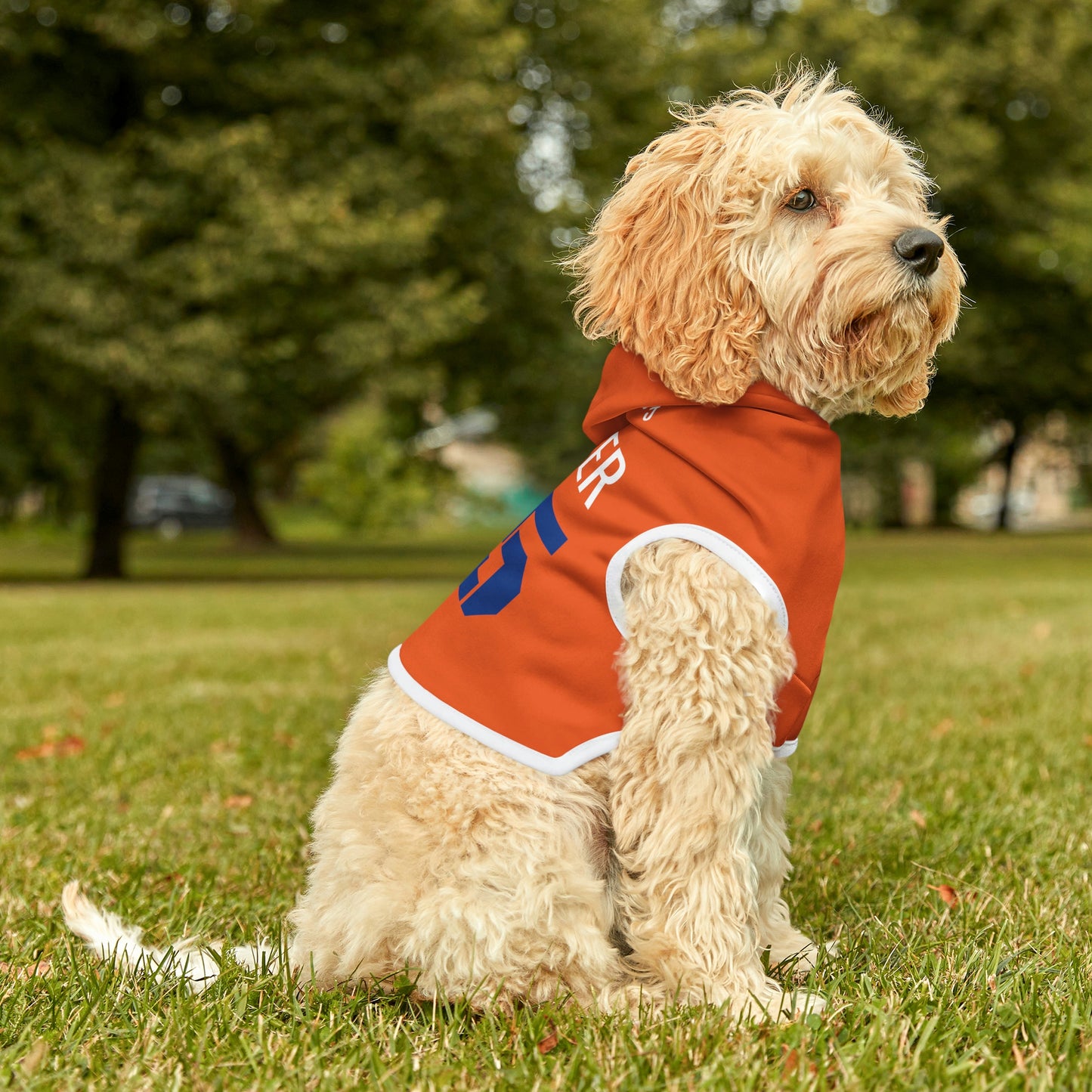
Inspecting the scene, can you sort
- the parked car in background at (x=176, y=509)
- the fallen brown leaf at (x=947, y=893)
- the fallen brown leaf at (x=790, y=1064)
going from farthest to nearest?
1. the parked car in background at (x=176, y=509)
2. the fallen brown leaf at (x=947, y=893)
3. the fallen brown leaf at (x=790, y=1064)

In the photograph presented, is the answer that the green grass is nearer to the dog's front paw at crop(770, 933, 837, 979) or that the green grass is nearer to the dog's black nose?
the dog's front paw at crop(770, 933, 837, 979)

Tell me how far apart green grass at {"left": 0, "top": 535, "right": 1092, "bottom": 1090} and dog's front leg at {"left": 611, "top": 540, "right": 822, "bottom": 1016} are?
0.52 ft

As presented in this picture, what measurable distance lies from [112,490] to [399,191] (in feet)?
25.0

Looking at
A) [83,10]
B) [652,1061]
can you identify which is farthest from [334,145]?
[652,1061]

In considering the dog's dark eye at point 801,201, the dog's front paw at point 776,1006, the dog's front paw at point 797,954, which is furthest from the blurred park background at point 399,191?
the dog's front paw at point 776,1006

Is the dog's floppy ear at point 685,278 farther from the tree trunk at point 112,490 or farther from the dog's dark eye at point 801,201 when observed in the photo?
the tree trunk at point 112,490

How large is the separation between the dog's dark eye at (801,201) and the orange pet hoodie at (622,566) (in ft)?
1.47

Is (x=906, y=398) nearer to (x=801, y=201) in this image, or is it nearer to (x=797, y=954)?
(x=801, y=201)

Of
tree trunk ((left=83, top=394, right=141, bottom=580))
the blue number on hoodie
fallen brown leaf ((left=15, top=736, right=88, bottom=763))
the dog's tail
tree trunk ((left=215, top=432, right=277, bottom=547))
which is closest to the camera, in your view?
the blue number on hoodie

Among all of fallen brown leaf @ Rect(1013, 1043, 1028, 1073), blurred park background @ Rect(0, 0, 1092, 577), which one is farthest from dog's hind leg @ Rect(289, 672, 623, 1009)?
blurred park background @ Rect(0, 0, 1092, 577)

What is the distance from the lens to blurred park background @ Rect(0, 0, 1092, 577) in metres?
15.4

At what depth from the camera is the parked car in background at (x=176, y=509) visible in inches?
1848

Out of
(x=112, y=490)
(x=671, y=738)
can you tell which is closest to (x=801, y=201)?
(x=671, y=738)

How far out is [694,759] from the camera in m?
2.67
